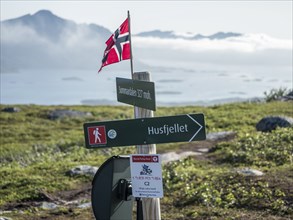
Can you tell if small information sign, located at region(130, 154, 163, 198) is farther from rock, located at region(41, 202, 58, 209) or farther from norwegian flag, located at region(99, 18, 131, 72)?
rock, located at region(41, 202, 58, 209)

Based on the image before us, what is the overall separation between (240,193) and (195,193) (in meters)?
0.97

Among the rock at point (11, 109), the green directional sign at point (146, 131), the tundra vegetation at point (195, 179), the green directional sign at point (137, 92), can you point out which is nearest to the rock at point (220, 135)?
the tundra vegetation at point (195, 179)

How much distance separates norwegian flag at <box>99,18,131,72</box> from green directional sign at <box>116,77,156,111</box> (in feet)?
1.73

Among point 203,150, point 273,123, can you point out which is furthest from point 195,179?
point 273,123

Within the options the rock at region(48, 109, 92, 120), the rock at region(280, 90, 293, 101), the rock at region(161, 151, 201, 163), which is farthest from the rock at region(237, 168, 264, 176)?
the rock at region(280, 90, 293, 101)

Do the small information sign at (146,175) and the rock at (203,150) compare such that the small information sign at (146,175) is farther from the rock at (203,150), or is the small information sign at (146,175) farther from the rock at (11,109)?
the rock at (11,109)

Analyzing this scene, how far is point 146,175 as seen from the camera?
7172 mm

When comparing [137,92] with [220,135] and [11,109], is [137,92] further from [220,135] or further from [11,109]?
[11,109]

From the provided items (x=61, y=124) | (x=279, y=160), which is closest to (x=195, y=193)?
(x=279, y=160)

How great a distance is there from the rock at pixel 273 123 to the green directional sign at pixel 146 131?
15.8m

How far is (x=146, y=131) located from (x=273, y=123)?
54.0ft

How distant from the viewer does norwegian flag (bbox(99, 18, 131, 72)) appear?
26.8 feet

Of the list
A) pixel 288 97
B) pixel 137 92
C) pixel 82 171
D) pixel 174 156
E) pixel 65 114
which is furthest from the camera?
pixel 288 97

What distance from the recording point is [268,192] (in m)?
12.4
